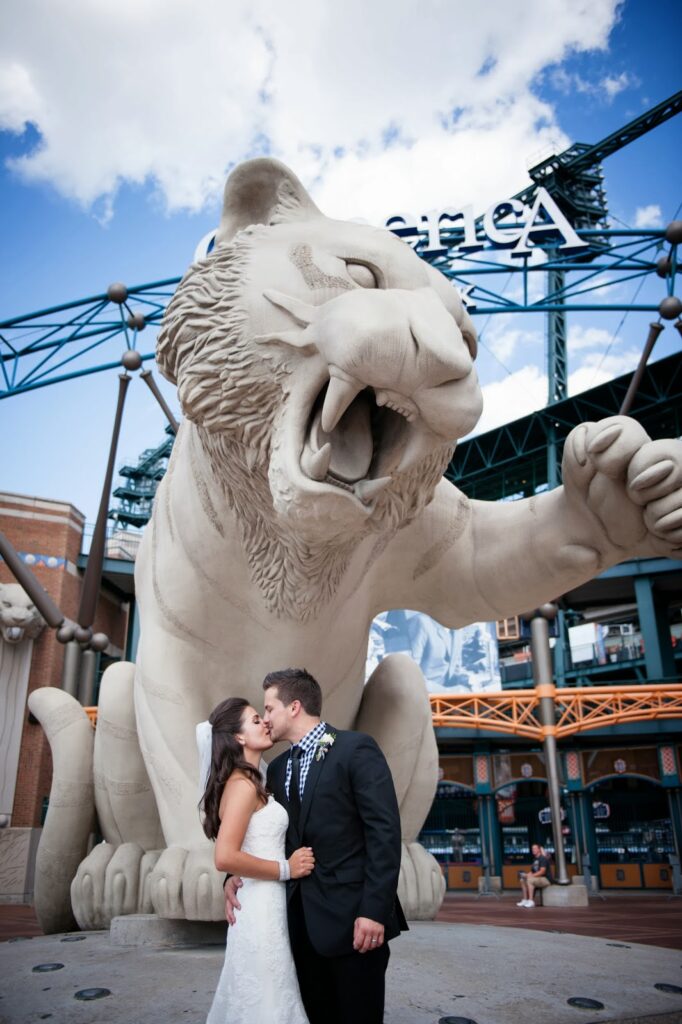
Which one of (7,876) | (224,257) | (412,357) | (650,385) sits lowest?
(7,876)

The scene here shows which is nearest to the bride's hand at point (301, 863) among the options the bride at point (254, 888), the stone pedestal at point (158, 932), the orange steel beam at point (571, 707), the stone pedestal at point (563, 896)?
the bride at point (254, 888)

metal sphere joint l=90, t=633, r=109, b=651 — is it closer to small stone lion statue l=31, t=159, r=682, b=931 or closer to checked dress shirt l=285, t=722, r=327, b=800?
small stone lion statue l=31, t=159, r=682, b=931

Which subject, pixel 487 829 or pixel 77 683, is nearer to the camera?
pixel 77 683

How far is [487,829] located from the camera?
672 inches

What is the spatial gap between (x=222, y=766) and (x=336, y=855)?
25 centimetres

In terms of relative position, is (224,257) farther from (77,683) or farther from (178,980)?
(77,683)

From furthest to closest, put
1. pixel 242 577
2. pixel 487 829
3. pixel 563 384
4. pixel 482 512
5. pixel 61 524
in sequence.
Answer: pixel 563 384 → pixel 487 829 → pixel 61 524 → pixel 482 512 → pixel 242 577

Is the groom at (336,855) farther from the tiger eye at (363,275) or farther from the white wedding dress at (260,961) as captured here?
the tiger eye at (363,275)

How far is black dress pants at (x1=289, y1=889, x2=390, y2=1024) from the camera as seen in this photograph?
48.5 inches

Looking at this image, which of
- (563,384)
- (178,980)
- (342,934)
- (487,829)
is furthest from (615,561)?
(563,384)

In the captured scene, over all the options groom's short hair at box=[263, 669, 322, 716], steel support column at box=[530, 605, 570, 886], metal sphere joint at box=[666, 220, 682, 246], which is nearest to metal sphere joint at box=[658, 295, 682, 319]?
metal sphere joint at box=[666, 220, 682, 246]

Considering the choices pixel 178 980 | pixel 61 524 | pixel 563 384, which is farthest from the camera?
pixel 563 384

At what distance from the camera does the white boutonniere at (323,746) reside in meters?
1.39

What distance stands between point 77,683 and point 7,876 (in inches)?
269
